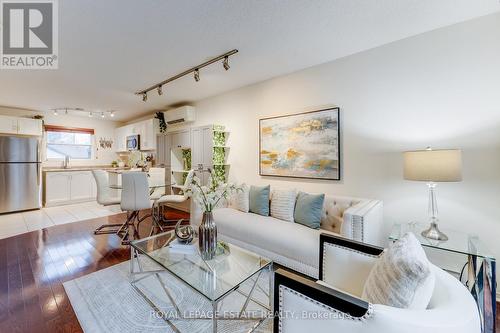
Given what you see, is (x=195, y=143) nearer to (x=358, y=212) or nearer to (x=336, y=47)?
(x=336, y=47)

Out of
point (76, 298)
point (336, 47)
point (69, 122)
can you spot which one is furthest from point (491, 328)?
point (69, 122)

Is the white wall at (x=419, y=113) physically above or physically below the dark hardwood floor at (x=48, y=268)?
above

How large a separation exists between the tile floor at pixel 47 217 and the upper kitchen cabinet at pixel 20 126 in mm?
1813

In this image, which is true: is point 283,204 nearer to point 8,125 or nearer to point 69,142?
point 8,125

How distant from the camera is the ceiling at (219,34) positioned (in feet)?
5.74

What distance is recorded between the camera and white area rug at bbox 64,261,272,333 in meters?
1.55

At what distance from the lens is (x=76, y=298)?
1.84 metres

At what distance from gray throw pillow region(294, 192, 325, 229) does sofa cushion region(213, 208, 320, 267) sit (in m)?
0.07

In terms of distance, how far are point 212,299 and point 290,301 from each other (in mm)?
544

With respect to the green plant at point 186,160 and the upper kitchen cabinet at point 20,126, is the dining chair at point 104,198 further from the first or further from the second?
the upper kitchen cabinet at point 20,126

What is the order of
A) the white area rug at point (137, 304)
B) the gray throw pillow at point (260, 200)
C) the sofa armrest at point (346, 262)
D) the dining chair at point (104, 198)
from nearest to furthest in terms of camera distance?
1. the sofa armrest at point (346, 262)
2. the white area rug at point (137, 304)
3. the gray throw pillow at point (260, 200)
4. the dining chair at point (104, 198)

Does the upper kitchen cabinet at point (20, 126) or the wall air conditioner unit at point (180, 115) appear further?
the upper kitchen cabinet at point (20, 126)

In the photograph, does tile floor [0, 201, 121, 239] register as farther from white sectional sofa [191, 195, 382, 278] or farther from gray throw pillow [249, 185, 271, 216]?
gray throw pillow [249, 185, 271, 216]
